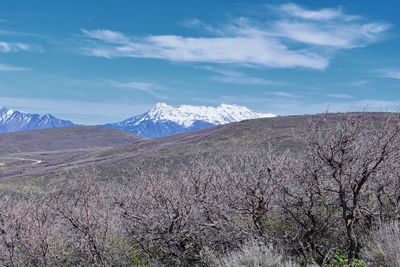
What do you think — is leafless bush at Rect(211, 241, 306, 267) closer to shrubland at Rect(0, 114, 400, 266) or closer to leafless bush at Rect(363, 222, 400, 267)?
shrubland at Rect(0, 114, 400, 266)

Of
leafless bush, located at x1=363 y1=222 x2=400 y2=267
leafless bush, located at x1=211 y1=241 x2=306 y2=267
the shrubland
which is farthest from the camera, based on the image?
the shrubland

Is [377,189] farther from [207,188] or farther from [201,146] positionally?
[201,146]

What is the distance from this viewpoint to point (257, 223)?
432 inches

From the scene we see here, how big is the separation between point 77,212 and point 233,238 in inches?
139

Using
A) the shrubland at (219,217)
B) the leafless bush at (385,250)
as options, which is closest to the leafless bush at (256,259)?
the shrubland at (219,217)

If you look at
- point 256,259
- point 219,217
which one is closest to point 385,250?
point 256,259

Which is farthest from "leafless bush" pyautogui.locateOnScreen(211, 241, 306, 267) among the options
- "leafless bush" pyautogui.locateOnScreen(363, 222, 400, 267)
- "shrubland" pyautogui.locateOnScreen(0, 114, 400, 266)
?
"leafless bush" pyautogui.locateOnScreen(363, 222, 400, 267)

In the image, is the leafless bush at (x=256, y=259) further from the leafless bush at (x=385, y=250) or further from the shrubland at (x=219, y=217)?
the leafless bush at (x=385, y=250)

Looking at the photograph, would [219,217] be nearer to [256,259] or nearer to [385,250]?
[256,259]

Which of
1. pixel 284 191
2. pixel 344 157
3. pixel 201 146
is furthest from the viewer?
pixel 201 146

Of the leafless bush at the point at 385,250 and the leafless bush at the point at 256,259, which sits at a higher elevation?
the leafless bush at the point at 385,250

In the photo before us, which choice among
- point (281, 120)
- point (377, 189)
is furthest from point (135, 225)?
point (281, 120)

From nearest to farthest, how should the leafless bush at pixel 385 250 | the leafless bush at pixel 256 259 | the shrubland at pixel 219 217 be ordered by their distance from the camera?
the leafless bush at pixel 385 250 → the leafless bush at pixel 256 259 → the shrubland at pixel 219 217

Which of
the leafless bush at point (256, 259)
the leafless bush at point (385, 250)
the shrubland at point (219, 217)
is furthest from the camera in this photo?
the shrubland at point (219, 217)
